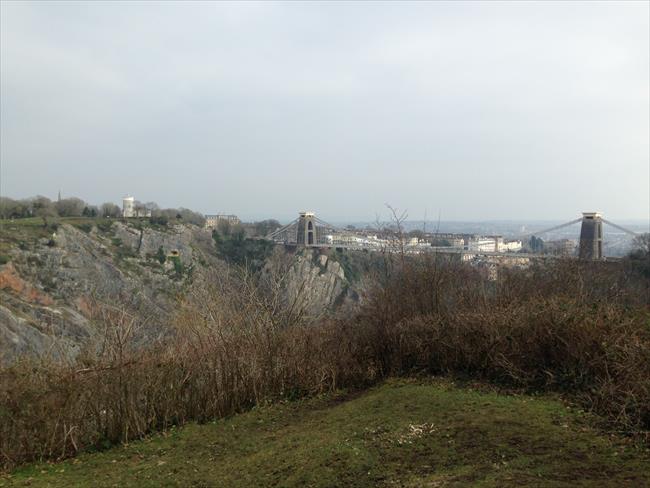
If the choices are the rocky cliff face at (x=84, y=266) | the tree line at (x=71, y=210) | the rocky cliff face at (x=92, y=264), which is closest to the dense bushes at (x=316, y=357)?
the rocky cliff face at (x=92, y=264)

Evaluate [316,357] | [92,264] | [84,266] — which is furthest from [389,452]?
[92,264]

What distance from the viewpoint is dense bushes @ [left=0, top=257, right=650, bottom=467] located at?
19.5 ft

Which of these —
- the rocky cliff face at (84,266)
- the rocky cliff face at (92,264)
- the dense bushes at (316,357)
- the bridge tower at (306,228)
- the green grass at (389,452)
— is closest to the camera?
the green grass at (389,452)

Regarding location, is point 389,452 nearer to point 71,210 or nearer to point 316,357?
point 316,357

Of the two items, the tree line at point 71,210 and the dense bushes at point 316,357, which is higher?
the tree line at point 71,210

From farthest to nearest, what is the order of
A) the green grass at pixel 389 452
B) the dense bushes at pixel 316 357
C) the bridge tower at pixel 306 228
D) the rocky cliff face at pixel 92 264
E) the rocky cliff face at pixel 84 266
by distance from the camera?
→ 1. the bridge tower at pixel 306 228
2. the rocky cliff face at pixel 84 266
3. the rocky cliff face at pixel 92 264
4. the dense bushes at pixel 316 357
5. the green grass at pixel 389 452

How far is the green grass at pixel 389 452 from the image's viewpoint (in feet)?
14.5

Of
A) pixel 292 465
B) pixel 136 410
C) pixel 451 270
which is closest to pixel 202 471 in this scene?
pixel 292 465

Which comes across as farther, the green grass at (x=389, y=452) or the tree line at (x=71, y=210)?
the tree line at (x=71, y=210)

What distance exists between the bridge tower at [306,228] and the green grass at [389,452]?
3611 cm

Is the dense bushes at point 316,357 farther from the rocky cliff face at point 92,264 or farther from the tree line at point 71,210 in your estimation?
the tree line at point 71,210

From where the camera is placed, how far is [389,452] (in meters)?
5.04

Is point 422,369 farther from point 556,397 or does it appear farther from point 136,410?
point 136,410

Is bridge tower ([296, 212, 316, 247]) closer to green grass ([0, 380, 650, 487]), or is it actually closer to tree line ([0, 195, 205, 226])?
tree line ([0, 195, 205, 226])
